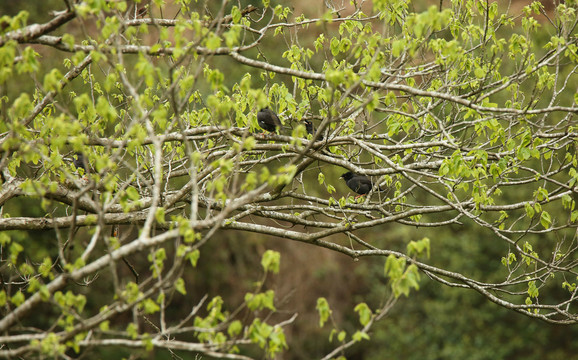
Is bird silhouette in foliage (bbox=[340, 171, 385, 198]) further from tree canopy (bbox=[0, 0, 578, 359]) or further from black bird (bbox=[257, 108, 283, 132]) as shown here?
black bird (bbox=[257, 108, 283, 132])

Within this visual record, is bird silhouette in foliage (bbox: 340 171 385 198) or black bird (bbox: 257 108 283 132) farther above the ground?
black bird (bbox: 257 108 283 132)

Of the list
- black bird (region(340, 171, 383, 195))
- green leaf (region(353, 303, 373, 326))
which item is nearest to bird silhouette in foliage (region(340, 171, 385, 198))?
black bird (region(340, 171, 383, 195))

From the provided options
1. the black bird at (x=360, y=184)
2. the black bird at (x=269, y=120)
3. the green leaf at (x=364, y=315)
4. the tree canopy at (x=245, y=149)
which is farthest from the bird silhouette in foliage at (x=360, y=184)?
the green leaf at (x=364, y=315)

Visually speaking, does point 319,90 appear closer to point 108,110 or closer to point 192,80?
point 192,80

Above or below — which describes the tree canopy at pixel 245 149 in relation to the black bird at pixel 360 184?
above

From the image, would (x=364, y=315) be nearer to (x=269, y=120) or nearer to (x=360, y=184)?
(x=269, y=120)

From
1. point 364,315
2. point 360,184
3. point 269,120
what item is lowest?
point 360,184

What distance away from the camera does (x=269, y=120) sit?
324 inches

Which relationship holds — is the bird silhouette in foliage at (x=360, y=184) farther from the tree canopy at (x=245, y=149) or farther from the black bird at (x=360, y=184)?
the tree canopy at (x=245, y=149)

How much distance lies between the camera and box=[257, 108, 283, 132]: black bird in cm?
809

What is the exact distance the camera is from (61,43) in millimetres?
5578

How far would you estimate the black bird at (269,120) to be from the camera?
8094 millimetres

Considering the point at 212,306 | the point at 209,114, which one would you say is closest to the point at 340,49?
the point at 209,114

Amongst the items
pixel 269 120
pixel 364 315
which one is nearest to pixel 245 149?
pixel 269 120
